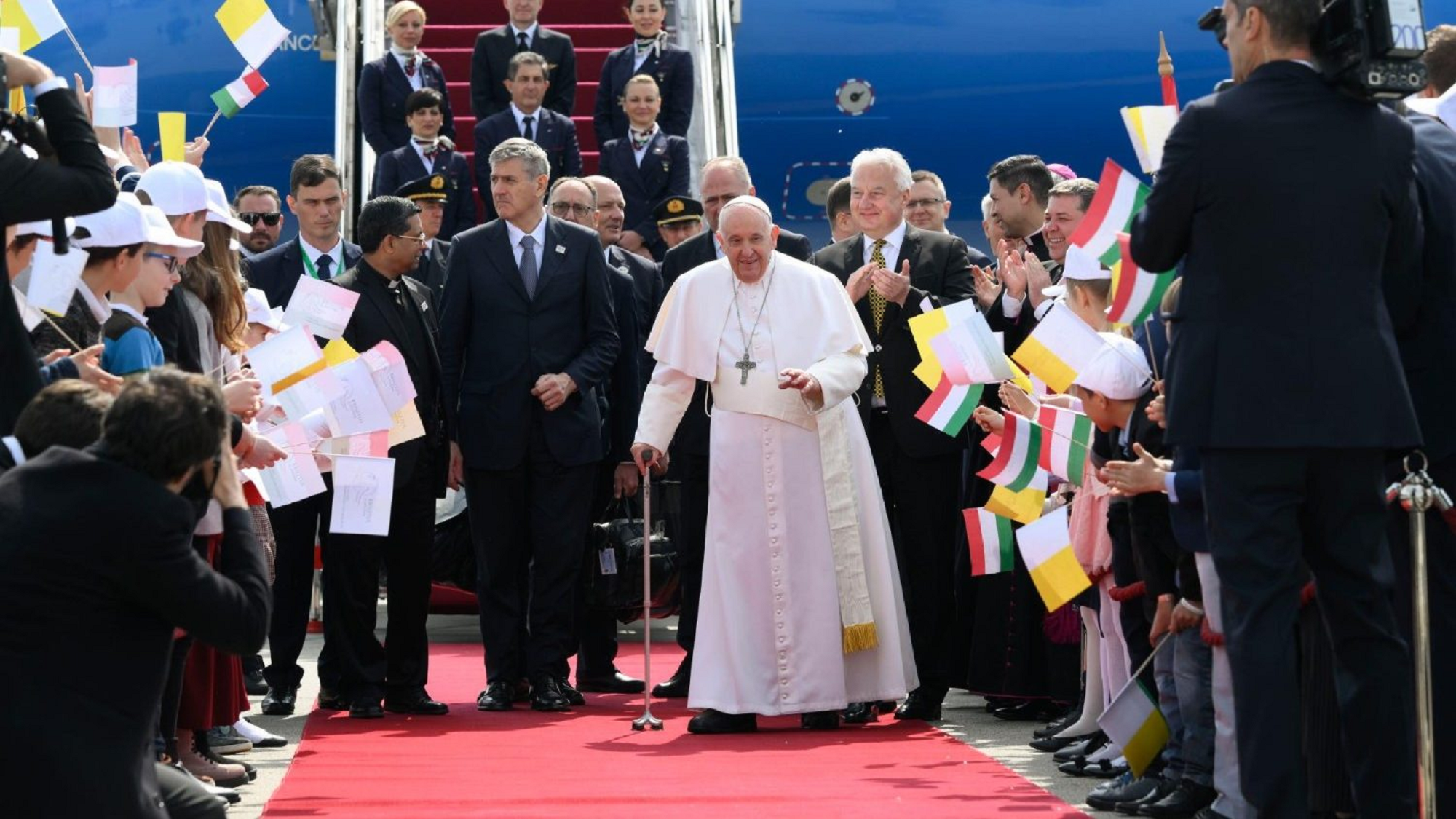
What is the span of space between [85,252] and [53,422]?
3.43 feet

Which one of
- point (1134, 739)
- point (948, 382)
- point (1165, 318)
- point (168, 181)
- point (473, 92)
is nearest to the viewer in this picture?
point (1165, 318)

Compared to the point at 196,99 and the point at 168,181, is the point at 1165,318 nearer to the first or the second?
the point at 168,181

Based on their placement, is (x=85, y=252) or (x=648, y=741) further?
(x=648, y=741)

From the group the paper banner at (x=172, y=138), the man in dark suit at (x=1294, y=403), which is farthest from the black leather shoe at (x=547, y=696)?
the man in dark suit at (x=1294, y=403)

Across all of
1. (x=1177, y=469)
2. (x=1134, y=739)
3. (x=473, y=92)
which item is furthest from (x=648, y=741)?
(x=473, y=92)

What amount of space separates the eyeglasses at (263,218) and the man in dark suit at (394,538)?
5.60 feet

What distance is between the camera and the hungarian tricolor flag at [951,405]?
699cm

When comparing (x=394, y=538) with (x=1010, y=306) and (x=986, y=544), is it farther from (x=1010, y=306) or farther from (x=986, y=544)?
(x=1010, y=306)

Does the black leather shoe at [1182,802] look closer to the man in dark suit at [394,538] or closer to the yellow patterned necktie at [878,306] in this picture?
the yellow patterned necktie at [878,306]

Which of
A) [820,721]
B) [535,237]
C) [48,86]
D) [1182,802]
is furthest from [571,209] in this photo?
[48,86]

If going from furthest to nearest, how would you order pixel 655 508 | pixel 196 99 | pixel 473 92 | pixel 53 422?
pixel 196 99, pixel 473 92, pixel 655 508, pixel 53 422

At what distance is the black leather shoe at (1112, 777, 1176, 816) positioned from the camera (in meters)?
5.39

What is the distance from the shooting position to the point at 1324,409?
410cm

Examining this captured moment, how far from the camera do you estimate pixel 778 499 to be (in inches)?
293
